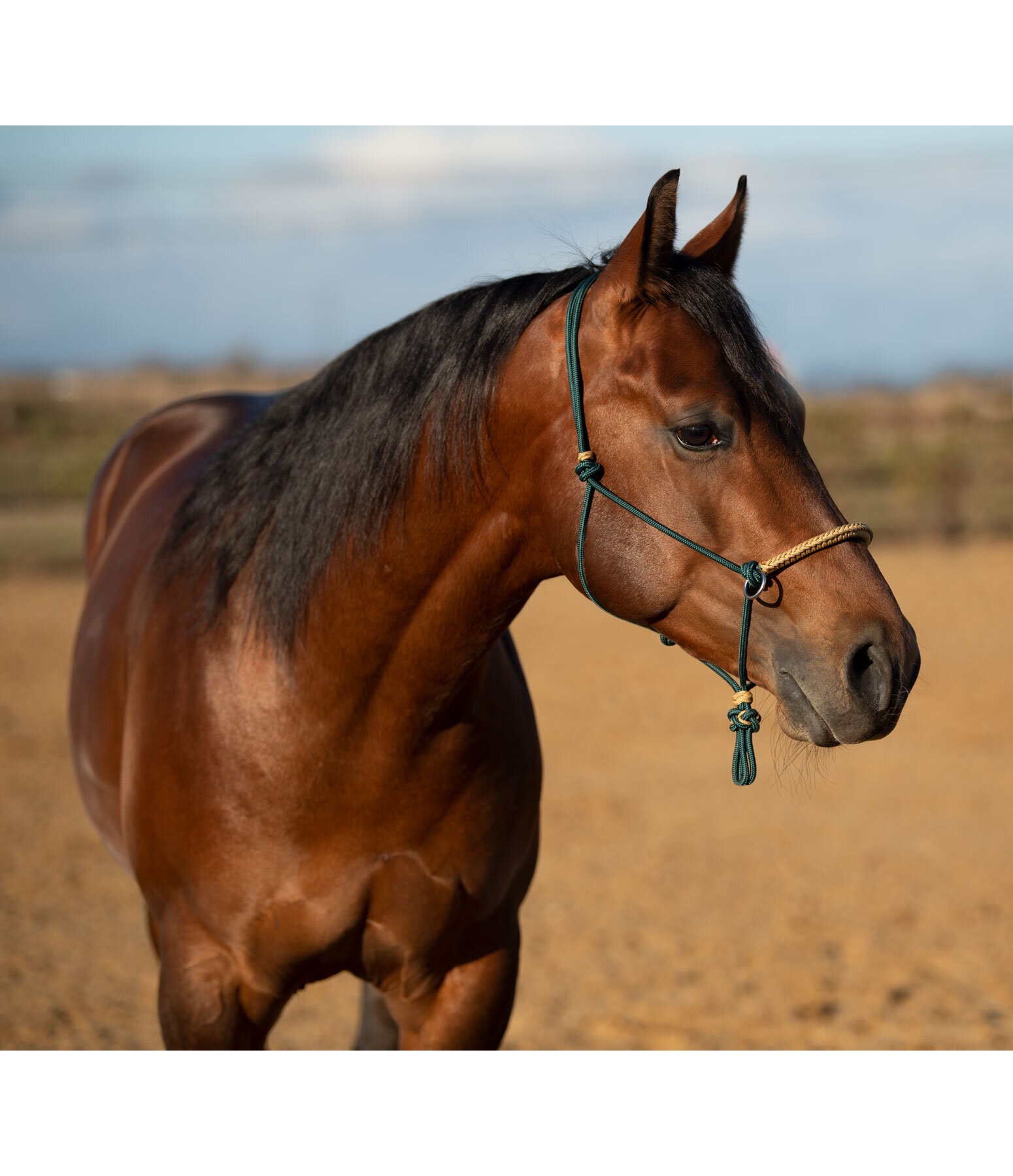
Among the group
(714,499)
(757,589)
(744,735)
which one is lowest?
(744,735)

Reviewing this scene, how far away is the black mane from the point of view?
5.61ft

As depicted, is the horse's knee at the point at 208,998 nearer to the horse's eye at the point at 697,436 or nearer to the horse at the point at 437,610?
the horse at the point at 437,610

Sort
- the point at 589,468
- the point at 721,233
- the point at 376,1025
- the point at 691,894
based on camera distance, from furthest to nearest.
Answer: the point at 691,894 → the point at 376,1025 → the point at 721,233 → the point at 589,468

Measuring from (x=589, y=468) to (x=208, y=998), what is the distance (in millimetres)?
1286

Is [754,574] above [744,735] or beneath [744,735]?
above

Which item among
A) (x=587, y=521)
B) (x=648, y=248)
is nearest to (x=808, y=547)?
(x=587, y=521)

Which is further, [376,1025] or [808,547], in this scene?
[376,1025]

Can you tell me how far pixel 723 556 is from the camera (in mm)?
1651

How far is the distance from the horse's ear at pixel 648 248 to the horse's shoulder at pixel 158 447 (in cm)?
173

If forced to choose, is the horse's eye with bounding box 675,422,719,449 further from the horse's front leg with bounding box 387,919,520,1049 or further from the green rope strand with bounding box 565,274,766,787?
the horse's front leg with bounding box 387,919,520,1049

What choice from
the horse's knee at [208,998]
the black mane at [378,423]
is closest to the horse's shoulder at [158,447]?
the black mane at [378,423]

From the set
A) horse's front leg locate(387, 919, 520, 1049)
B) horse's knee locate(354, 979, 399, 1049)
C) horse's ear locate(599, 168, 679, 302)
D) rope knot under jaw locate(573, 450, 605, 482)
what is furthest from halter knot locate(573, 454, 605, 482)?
horse's knee locate(354, 979, 399, 1049)

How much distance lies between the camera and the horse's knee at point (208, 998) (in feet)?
6.98

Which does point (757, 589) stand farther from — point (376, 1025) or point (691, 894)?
point (691, 894)
